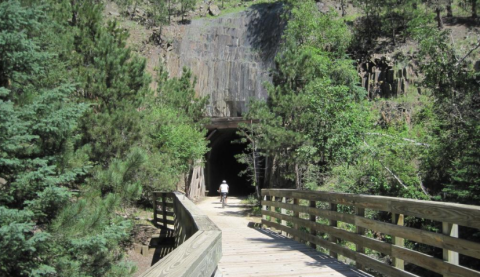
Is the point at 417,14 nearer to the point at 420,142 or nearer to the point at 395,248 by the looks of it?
the point at 420,142

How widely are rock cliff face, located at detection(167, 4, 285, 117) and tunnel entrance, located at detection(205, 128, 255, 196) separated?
270 centimetres

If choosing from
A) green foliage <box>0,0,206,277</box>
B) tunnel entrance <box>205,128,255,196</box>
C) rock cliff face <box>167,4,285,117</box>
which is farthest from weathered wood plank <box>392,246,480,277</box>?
rock cliff face <box>167,4,285,117</box>

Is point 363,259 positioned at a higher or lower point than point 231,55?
lower

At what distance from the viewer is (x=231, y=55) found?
100 ft

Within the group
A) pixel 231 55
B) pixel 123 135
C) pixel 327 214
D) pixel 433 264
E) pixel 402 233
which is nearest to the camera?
pixel 433 264

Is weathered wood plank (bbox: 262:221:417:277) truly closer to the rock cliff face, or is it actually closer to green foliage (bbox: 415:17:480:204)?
green foliage (bbox: 415:17:480:204)

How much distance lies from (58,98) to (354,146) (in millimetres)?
7310

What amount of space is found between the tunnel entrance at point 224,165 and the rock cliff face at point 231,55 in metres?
2.70

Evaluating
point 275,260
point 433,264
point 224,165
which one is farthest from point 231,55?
point 433,264

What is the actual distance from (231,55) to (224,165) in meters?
9.80

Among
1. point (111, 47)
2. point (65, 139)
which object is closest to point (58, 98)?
point (65, 139)

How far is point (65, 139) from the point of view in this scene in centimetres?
695

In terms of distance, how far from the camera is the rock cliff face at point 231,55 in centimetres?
2827

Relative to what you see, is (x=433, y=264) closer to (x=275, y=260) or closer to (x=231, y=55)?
(x=275, y=260)
